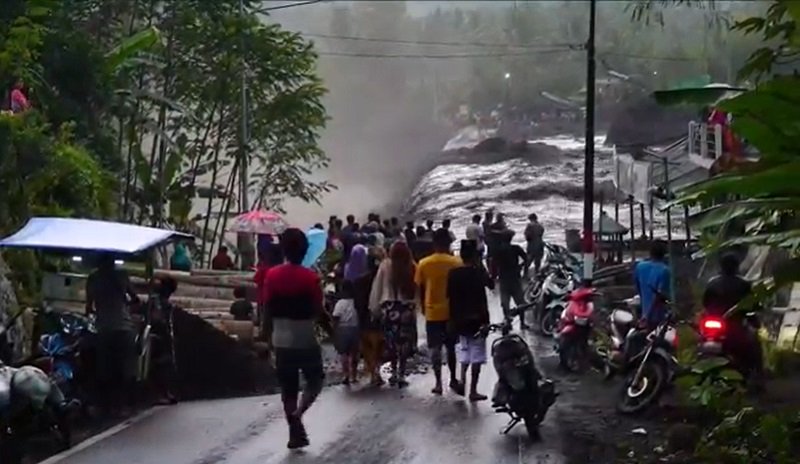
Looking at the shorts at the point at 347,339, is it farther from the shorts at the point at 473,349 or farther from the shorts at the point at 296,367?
the shorts at the point at 296,367

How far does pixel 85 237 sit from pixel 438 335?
13.3 ft

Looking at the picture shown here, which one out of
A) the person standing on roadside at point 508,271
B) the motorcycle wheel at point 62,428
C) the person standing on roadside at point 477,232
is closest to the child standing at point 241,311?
the person standing on roadside at point 508,271

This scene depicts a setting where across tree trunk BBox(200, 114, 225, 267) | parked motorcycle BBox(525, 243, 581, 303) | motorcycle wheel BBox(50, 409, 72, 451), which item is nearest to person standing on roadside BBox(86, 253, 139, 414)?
motorcycle wheel BBox(50, 409, 72, 451)

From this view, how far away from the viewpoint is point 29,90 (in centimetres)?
1939

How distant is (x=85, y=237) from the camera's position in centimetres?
1246

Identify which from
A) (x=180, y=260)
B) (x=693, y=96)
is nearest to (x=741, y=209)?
(x=693, y=96)

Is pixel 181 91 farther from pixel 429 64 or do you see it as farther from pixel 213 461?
pixel 429 64

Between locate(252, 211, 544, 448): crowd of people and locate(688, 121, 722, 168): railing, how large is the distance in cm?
386

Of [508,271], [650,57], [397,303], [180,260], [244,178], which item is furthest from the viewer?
[650,57]

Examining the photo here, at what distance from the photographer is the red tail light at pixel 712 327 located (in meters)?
12.1

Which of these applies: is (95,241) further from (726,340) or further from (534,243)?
(534,243)

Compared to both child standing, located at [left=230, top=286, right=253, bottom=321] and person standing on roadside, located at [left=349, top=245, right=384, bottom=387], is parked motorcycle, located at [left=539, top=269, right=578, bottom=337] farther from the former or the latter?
child standing, located at [left=230, top=286, right=253, bottom=321]

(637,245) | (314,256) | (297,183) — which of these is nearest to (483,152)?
(297,183)

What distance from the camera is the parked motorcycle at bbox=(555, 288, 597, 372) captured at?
16984 millimetres
